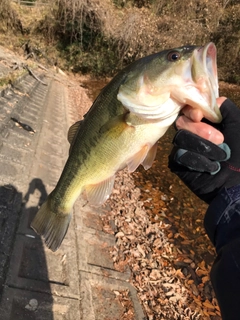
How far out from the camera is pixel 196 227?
7801 mm

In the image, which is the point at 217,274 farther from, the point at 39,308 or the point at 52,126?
the point at 52,126

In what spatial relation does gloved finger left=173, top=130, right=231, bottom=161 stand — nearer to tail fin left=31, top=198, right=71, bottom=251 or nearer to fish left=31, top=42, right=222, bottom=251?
fish left=31, top=42, right=222, bottom=251

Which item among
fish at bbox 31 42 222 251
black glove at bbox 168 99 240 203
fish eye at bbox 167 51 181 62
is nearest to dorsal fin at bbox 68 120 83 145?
fish at bbox 31 42 222 251

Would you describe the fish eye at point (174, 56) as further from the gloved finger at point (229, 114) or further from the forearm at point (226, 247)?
the forearm at point (226, 247)

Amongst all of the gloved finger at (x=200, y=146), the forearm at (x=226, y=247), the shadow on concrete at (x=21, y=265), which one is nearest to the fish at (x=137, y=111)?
the gloved finger at (x=200, y=146)

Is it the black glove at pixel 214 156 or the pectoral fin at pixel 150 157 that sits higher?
→ the black glove at pixel 214 156

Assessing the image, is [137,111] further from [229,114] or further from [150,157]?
[229,114]

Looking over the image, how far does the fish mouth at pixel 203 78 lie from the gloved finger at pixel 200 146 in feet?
0.81

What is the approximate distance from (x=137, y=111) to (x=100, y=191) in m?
0.72

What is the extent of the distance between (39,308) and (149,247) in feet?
10.1

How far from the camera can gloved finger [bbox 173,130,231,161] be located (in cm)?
204

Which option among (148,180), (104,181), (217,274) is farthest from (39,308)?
(148,180)

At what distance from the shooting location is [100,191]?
7.88ft

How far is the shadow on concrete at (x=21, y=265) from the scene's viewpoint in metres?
3.56
